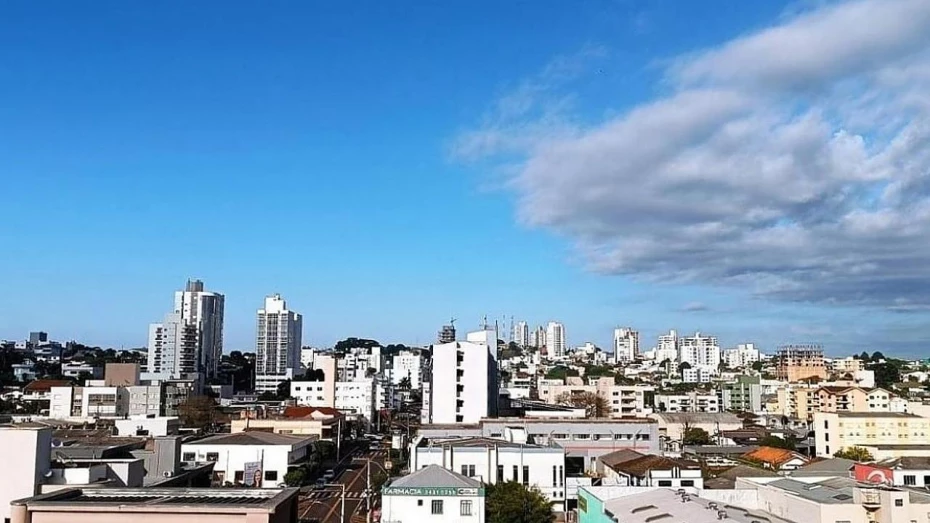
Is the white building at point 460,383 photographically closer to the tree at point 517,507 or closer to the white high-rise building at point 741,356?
the tree at point 517,507

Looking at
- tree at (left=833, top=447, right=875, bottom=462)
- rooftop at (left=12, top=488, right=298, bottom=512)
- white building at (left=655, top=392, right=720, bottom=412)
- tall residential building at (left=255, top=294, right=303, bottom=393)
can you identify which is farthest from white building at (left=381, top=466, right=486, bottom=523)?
tall residential building at (left=255, top=294, right=303, bottom=393)

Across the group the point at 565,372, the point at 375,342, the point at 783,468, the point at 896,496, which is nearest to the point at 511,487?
the point at 896,496

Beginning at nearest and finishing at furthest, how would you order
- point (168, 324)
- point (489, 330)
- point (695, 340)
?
point (489, 330), point (168, 324), point (695, 340)

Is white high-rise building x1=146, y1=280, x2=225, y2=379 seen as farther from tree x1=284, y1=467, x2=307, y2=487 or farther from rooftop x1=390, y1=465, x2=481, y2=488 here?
rooftop x1=390, y1=465, x2=481, y2=488

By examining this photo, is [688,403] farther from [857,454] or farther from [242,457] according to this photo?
[242,457]

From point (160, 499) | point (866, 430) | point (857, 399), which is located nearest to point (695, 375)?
point (857, 399)

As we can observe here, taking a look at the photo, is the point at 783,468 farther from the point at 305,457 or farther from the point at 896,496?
the point at 305,457
